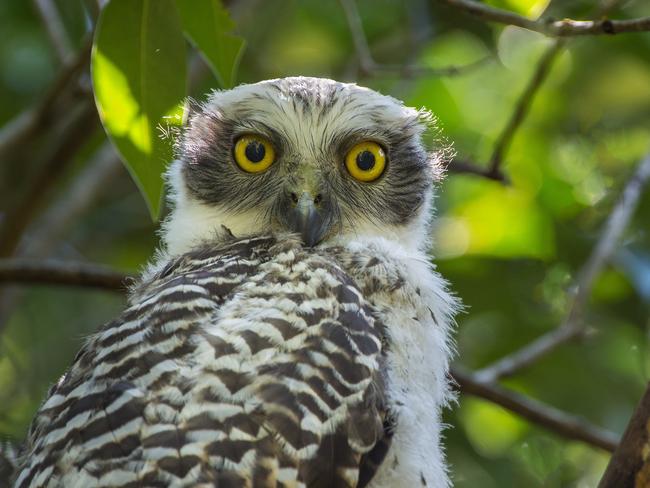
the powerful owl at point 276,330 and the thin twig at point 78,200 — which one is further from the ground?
the powerful owl at point 276,330

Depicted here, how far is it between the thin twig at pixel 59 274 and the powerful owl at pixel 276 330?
0.66 m

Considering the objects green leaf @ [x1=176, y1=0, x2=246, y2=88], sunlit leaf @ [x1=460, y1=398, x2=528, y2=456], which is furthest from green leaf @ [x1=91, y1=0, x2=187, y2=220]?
sunlit leaf @ [x1=460, y1=398, x2=528, y2=456]

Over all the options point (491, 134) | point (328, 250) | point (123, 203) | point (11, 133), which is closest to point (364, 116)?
point (328, 250)

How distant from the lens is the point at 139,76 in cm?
360

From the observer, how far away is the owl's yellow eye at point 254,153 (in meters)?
4.08

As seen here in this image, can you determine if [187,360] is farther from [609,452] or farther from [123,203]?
[123,203]

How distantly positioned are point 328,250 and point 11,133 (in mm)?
2304

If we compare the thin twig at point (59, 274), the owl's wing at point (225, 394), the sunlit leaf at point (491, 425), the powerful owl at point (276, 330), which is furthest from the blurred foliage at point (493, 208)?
the owl's wing at point (225, 394)

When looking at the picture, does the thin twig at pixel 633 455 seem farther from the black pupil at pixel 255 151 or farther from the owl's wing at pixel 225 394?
the black pupil at pixel 255 151

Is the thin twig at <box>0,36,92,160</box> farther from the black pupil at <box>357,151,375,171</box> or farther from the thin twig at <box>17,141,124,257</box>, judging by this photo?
the black pupil at <box>357,151,375,171</box>

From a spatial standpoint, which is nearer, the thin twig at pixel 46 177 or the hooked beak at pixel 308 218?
the hooked beak at pixel 308 218

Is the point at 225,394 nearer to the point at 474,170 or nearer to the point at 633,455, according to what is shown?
the point at 633,455

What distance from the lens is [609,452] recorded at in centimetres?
488

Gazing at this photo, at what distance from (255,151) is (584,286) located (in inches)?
73.7
